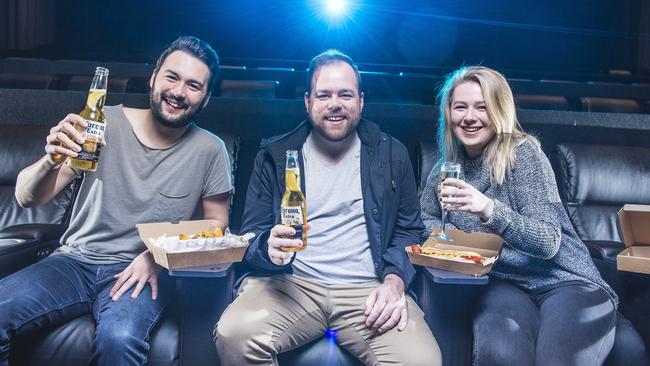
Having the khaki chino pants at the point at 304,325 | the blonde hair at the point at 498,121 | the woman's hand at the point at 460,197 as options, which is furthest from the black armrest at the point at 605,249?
the khaki chino pants at the point at 304,325

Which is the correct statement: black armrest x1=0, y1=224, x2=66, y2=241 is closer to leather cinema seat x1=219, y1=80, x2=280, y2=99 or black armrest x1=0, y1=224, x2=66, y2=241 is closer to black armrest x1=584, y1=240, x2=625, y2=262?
leather cinema seat x1=219, y1=80, x2=280, y2=99

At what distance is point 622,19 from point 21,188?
26.7ft

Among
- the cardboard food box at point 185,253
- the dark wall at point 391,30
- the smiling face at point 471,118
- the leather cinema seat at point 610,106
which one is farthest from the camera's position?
the dark wall at point 391,30

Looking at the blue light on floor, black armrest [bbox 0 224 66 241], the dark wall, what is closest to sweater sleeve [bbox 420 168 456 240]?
the blue light on floor

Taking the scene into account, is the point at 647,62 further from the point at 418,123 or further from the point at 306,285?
the point at 306,285

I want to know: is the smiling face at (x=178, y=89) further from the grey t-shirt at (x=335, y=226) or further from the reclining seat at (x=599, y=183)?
the reclining seat at (x=599, y=183)

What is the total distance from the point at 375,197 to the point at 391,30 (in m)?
6.63

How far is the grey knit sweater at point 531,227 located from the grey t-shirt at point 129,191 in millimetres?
854

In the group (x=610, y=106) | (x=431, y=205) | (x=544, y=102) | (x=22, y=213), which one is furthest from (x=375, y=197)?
(x=610, y=106)

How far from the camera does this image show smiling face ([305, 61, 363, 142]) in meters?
1.86

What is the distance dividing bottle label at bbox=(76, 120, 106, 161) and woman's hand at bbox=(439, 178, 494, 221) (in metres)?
1.01

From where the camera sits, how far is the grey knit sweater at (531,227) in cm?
170

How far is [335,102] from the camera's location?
6.11ft

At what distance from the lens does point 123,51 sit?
25.9ft
